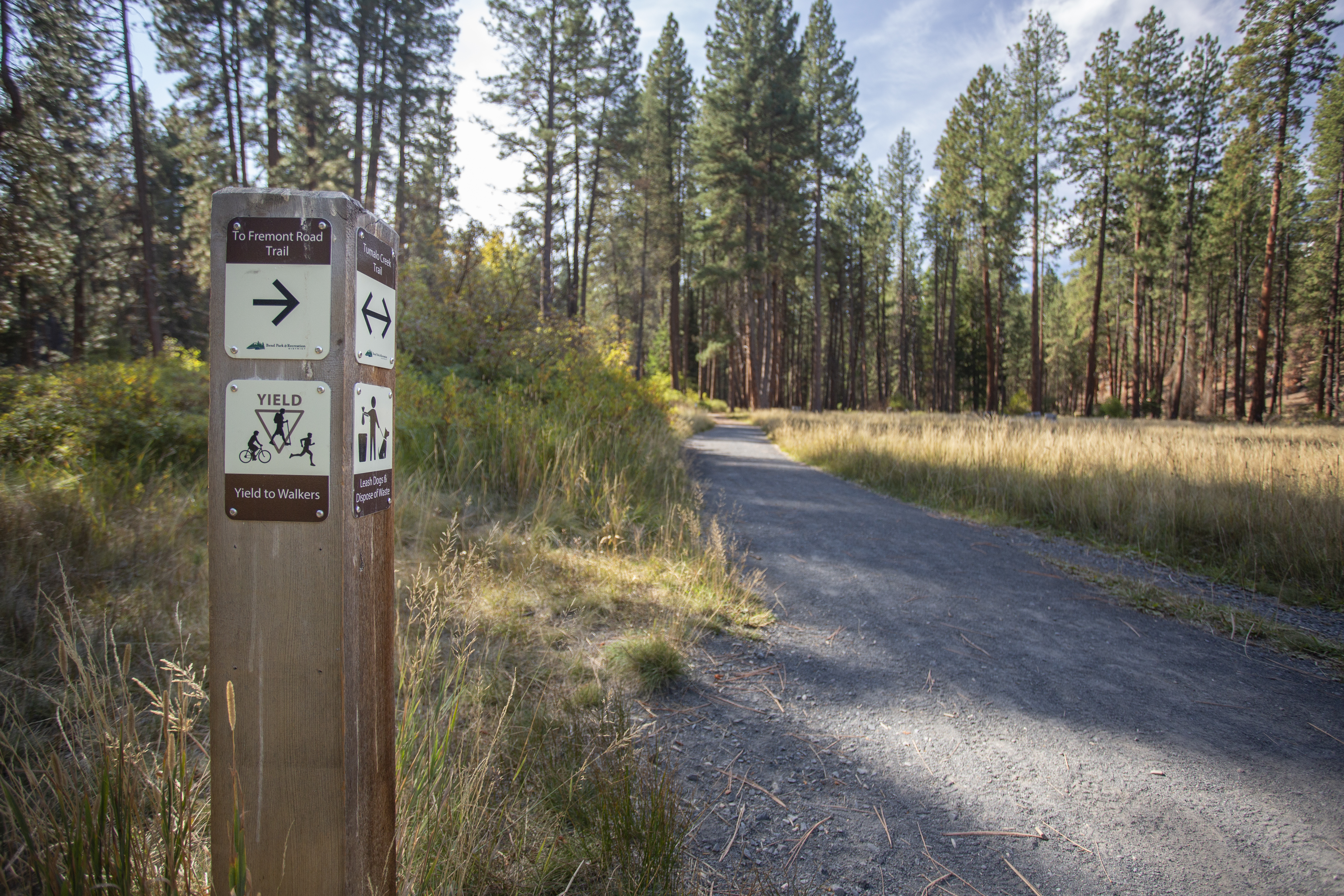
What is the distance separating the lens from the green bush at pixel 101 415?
4332 millimetres

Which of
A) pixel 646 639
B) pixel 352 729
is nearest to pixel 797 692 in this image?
pixel 646 639

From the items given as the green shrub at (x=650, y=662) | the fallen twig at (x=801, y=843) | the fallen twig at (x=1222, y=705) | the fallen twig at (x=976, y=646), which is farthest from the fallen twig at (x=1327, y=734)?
the green shrub at (x=650, y=662)

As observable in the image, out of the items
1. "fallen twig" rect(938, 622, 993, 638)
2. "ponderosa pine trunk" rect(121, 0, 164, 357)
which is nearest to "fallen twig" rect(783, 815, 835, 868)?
"fallen twig" rect(938, 622, 993, 638)

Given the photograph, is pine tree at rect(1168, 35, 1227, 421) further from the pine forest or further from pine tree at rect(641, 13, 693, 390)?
pine tree at rect(641, 13, 693, 390)

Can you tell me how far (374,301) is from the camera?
1.27 metres

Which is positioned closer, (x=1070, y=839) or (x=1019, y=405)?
(x=1070, y=839)

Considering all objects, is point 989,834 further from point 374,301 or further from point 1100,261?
point 1100,261

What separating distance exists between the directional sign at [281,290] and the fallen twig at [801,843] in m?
1.89

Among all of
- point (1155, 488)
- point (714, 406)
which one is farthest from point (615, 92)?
point (1155, 488)

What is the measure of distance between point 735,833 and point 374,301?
6.19 ft

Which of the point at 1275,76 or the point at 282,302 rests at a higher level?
the point at 1275,76

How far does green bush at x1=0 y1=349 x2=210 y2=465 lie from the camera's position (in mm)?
4332

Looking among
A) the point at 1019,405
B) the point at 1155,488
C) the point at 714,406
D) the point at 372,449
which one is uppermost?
the point at 1019,405

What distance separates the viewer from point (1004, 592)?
13.8 ft
